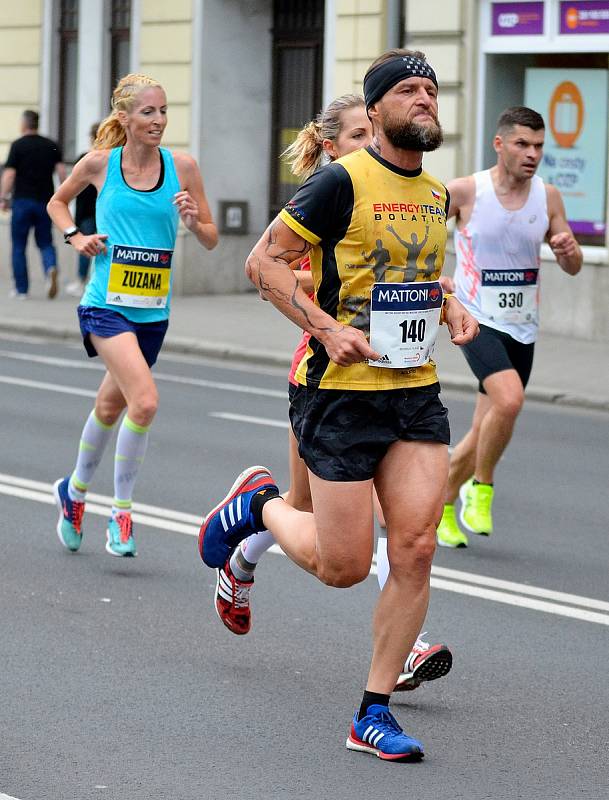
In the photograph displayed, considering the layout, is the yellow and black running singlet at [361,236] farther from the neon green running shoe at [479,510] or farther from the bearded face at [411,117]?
the neon green running shoe at [479,510]

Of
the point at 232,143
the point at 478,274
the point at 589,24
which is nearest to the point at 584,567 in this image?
the point at 478,274

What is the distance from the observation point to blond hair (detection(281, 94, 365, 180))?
562 centimetres

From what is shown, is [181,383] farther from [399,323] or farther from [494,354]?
[399,323]

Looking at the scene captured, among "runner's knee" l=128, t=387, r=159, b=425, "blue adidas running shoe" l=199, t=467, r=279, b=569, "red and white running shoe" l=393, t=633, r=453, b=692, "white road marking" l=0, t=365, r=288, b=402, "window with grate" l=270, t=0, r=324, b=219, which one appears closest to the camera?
"red and white running shoe" l=393, t=633, r=453, b=692

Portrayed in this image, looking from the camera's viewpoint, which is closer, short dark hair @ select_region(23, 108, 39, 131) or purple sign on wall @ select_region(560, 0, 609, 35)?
purple sign on wall @ select_region(560, 0, 609, 35)

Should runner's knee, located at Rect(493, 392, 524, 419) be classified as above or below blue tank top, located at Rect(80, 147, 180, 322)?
below

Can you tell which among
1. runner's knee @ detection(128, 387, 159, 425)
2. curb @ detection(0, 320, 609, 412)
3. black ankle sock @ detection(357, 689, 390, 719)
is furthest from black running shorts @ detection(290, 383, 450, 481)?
curb @ detection(0, 320, 609, 412)

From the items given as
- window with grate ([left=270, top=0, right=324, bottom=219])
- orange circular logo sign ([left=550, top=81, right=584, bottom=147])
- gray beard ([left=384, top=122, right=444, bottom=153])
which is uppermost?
window with grate ([left=270, top=0, right=324, bottom=219])

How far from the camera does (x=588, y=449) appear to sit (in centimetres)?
1091

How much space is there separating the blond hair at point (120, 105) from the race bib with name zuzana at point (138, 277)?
449 mm

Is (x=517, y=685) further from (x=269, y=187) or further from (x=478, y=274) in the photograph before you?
(x=269, y=187)

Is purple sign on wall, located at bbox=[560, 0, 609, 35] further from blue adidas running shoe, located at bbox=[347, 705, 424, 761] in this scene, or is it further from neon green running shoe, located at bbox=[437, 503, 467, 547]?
blue adidas running shoe, located at bbox=[347, 705, 424, 761]

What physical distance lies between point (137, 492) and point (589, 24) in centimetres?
1022

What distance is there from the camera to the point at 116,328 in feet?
23.0
